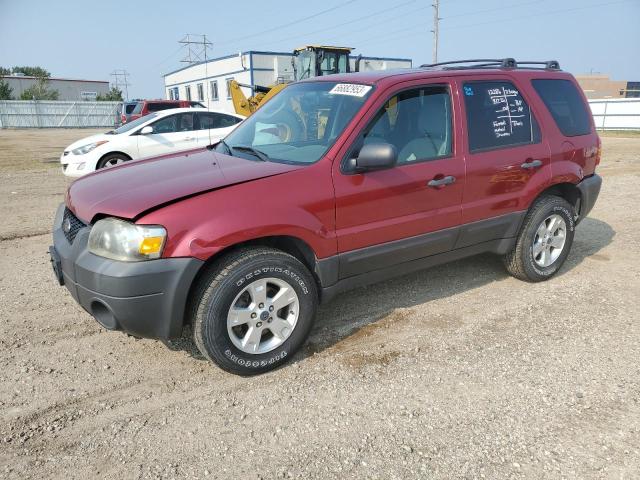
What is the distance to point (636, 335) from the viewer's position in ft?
11.9

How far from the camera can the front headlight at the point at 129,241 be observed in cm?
269

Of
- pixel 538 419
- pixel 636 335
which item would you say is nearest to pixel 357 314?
pixel 538 419

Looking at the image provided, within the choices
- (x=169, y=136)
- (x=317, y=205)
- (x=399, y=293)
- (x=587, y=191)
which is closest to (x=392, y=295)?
(x=399, y=293)

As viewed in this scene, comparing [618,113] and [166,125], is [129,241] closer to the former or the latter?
[166,125]

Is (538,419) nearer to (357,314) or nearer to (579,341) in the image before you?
(579,341)

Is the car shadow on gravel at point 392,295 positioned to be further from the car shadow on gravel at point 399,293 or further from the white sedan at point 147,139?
the white sedan at point 147,139

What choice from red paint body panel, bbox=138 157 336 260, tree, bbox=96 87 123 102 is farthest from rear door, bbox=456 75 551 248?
tree, bbox=96 87 123 102

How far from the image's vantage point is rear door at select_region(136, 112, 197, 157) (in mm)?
9941

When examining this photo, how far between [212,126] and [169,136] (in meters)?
1.05

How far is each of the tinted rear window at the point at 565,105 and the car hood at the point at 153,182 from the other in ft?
8.71

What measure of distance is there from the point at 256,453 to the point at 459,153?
2570mm

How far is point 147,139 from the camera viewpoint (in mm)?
9961

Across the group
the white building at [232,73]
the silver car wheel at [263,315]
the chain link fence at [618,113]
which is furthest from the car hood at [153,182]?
the chain link fence at [618,113]

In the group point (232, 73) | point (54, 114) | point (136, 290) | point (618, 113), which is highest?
point (232, 73)
